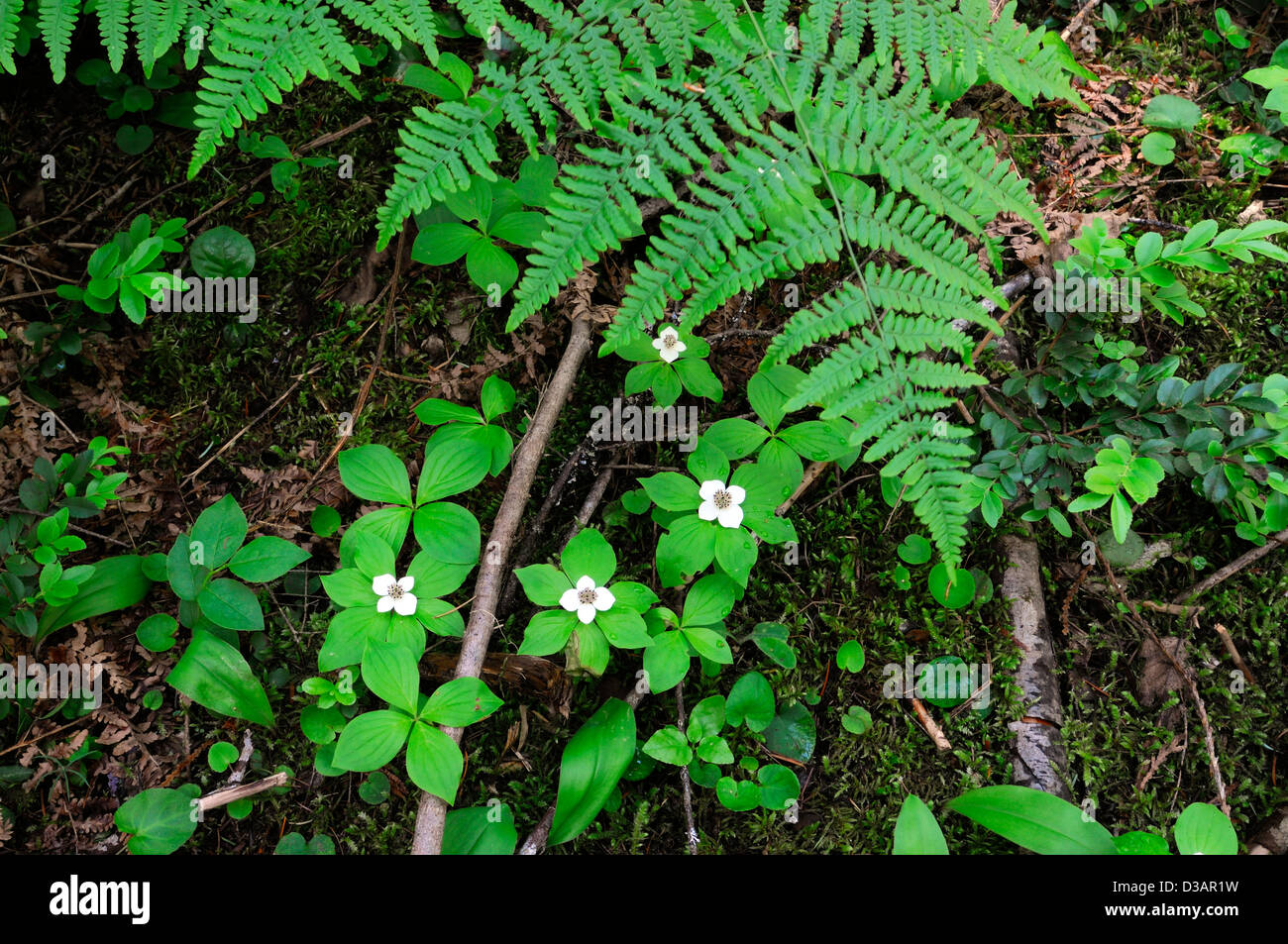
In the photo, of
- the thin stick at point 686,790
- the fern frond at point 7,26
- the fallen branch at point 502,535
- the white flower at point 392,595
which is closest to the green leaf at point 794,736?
the thin stick at point 686,790

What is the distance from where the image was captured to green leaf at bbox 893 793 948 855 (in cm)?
271

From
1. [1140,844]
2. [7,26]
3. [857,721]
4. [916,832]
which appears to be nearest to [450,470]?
[857,721]

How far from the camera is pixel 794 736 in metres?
3.05

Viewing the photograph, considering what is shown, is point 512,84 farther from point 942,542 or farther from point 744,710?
point 744,710

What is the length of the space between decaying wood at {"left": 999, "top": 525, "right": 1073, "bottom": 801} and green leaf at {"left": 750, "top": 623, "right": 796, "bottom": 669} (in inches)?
34.7

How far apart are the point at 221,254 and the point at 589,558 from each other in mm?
1964

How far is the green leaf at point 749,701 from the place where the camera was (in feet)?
9.65

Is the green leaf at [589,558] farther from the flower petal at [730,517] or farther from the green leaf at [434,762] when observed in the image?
the green leaf at [434,762]

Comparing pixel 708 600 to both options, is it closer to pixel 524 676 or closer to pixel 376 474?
pixel 524 676

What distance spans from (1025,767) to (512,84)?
298cm
